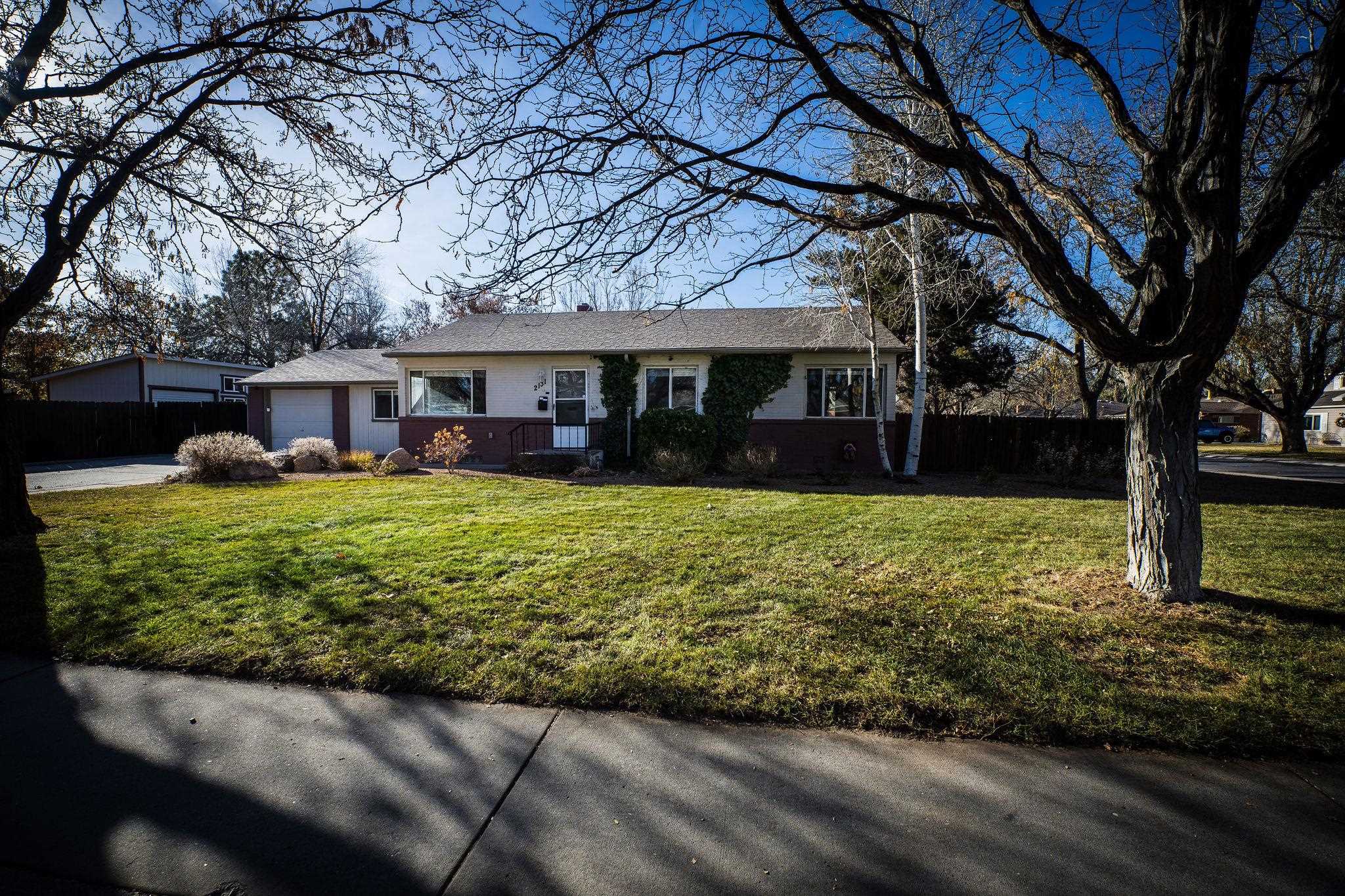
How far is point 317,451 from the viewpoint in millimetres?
13695

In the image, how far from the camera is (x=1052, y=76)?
15.7 ft

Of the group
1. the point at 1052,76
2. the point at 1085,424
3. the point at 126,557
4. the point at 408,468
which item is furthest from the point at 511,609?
the point at 1085,424

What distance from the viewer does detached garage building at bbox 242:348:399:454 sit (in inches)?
765

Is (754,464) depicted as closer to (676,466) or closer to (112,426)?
(676,466)

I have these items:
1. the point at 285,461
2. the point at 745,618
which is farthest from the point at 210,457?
the point at 745,618

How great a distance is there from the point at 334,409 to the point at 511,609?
1930 cm

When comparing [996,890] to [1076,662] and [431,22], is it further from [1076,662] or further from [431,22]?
[431,22]

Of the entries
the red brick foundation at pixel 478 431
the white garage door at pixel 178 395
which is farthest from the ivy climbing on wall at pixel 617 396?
the white garage door at pixel 178 395

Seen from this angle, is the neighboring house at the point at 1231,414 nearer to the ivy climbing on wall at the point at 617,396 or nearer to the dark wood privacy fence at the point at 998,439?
the dark wood privacy fence at the point at 998,439

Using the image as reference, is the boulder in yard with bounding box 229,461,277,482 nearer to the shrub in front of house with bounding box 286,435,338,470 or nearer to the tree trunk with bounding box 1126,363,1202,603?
the shrub in front of house with bounding box 286,435,338,470

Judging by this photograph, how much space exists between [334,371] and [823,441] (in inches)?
671


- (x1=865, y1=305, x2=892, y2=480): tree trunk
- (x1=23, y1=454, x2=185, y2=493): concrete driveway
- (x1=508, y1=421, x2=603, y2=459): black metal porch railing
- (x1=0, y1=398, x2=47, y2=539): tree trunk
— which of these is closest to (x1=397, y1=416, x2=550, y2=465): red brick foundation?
(x1=508, y1=421, x2=603, y2=459): black metal porch railing

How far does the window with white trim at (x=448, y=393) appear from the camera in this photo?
16.1 meters

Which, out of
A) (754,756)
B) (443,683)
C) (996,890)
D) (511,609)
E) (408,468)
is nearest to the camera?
(996,890)
